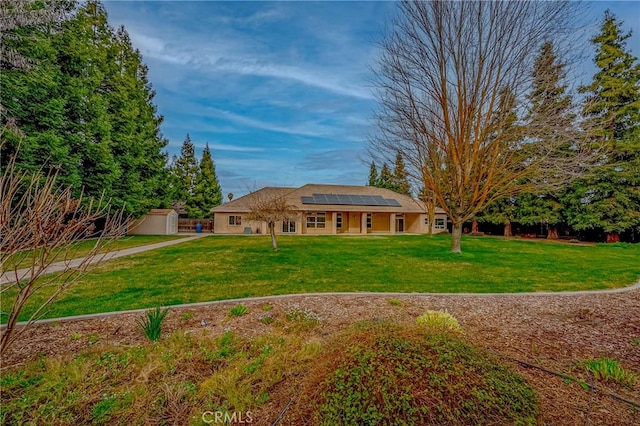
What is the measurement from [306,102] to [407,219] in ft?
63.3

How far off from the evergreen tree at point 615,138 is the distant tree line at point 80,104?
27708mm

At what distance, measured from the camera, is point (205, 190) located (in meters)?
35.0

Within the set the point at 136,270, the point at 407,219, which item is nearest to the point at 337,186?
the point at 407,219

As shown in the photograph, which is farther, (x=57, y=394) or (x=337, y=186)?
(x=337, y=186)

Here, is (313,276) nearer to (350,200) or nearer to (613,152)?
(350,200)

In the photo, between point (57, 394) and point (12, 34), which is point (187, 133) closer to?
point (12, 34)

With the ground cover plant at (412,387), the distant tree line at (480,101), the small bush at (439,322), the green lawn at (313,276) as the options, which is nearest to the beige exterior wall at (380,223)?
the distant tree line at (480,101)

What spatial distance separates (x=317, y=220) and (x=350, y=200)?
3794 millimetres

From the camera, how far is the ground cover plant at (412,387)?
219 cm

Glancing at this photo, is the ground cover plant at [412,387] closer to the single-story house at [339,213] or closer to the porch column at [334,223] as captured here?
the single-story house at [339,213]

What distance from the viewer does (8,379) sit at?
3.05 m

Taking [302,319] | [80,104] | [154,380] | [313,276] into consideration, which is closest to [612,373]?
[302,319]

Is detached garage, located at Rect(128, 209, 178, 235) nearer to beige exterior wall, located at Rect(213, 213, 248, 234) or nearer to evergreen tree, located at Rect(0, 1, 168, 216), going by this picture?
evergreen tree, located at Rect(0, 1, 168, 216)

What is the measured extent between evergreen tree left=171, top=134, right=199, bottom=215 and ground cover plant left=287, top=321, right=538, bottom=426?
3496 cm
